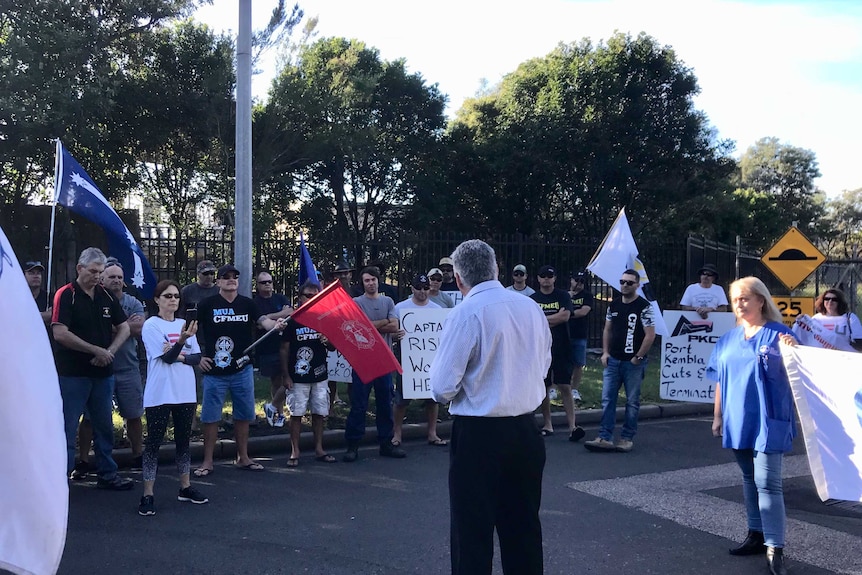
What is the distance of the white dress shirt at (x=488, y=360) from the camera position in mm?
3697

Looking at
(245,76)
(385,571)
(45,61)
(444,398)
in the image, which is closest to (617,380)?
(385,571)

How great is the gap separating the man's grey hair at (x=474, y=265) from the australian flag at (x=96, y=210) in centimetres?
504

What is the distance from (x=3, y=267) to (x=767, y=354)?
13.9 feet

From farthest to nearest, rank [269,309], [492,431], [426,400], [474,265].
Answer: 1. [269,309]
2. [426,400]
3. [474,265]
4. [492,431]

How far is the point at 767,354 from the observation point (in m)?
4.74

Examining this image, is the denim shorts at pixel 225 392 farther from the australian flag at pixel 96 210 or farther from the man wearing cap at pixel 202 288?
the man wearing cap at pixel 202 288

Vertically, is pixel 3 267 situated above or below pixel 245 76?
below

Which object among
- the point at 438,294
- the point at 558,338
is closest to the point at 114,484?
the point at 438,294

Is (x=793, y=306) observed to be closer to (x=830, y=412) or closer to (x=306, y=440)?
(x=830, y=412)

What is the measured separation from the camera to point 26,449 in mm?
2111

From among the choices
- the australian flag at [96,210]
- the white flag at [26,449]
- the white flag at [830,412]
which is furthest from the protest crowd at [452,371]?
the white flag at [26,449]

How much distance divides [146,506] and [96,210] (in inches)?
133

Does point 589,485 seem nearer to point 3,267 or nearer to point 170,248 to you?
point 3,267

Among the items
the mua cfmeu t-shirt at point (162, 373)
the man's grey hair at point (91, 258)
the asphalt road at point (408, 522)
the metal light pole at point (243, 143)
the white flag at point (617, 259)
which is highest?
the metal light pole at point (243, 143)
